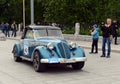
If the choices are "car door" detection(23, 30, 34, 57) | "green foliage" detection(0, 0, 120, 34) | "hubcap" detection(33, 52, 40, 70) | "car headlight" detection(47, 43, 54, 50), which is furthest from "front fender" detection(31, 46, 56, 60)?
"green foliage" detection(0, 0, 120, 34)

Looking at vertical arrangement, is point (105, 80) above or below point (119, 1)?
below

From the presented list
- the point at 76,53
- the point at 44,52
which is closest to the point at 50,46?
the point at 44,52

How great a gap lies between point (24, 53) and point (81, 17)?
2106cm

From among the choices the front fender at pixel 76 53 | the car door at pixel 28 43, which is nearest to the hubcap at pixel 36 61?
the car door at pixel 28 43

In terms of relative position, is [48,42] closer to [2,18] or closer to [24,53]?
[24,53]

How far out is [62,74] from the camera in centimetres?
1136

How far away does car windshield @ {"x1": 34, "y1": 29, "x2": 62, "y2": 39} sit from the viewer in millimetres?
13227

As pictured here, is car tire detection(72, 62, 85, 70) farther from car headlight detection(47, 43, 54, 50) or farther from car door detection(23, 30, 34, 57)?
car door detection(23, 30, 34, 57)

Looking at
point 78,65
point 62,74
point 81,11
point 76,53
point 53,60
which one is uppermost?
point 81,11

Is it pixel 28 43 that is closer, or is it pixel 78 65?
pixel 78 65

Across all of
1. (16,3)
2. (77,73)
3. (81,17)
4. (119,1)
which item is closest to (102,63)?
(77,73)

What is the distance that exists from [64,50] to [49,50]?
1.61 feet

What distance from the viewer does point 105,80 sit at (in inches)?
396

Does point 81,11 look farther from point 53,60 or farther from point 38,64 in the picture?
point 53,60
